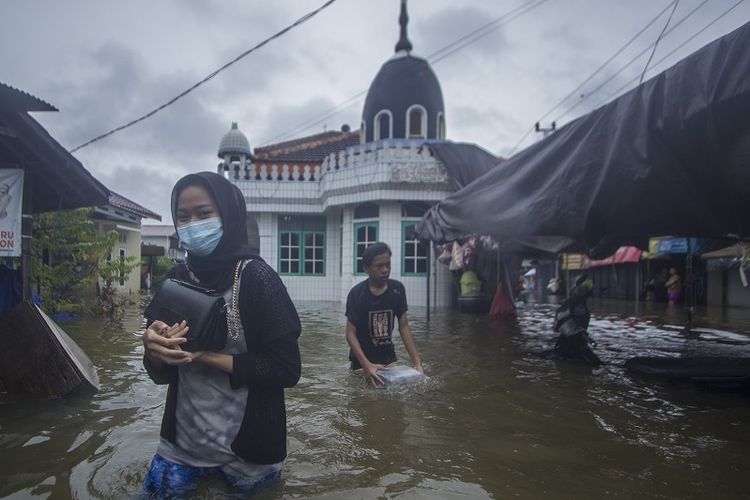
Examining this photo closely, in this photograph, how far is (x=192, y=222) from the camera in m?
2.03

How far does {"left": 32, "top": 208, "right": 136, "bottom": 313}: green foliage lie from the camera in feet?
30.8

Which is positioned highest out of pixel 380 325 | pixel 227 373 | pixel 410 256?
pixel 410 256

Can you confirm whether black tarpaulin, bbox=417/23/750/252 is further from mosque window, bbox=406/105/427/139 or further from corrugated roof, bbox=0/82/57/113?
mosque window, bbox=406/105/427/139

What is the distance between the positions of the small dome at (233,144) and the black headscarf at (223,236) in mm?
18699

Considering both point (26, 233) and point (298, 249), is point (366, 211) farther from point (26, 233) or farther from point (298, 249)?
point (26, 233)

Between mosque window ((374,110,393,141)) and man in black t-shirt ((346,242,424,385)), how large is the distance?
14196 millimetres

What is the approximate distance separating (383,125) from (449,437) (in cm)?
1583

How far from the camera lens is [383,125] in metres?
18.4

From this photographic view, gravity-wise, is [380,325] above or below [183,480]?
above

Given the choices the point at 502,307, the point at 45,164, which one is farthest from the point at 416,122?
the point at 45,164

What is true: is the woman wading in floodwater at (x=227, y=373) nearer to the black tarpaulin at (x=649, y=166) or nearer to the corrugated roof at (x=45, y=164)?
the black tarpaulin at (x=649, y=166)

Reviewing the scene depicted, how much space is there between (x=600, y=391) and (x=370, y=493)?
3.34 m

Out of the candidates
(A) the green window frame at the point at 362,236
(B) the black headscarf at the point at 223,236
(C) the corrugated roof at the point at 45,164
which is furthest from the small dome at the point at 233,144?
(B) the black headscarf at the point at 223,236

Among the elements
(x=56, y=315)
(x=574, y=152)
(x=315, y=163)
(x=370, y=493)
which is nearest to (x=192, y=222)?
(x=370, y=493)
